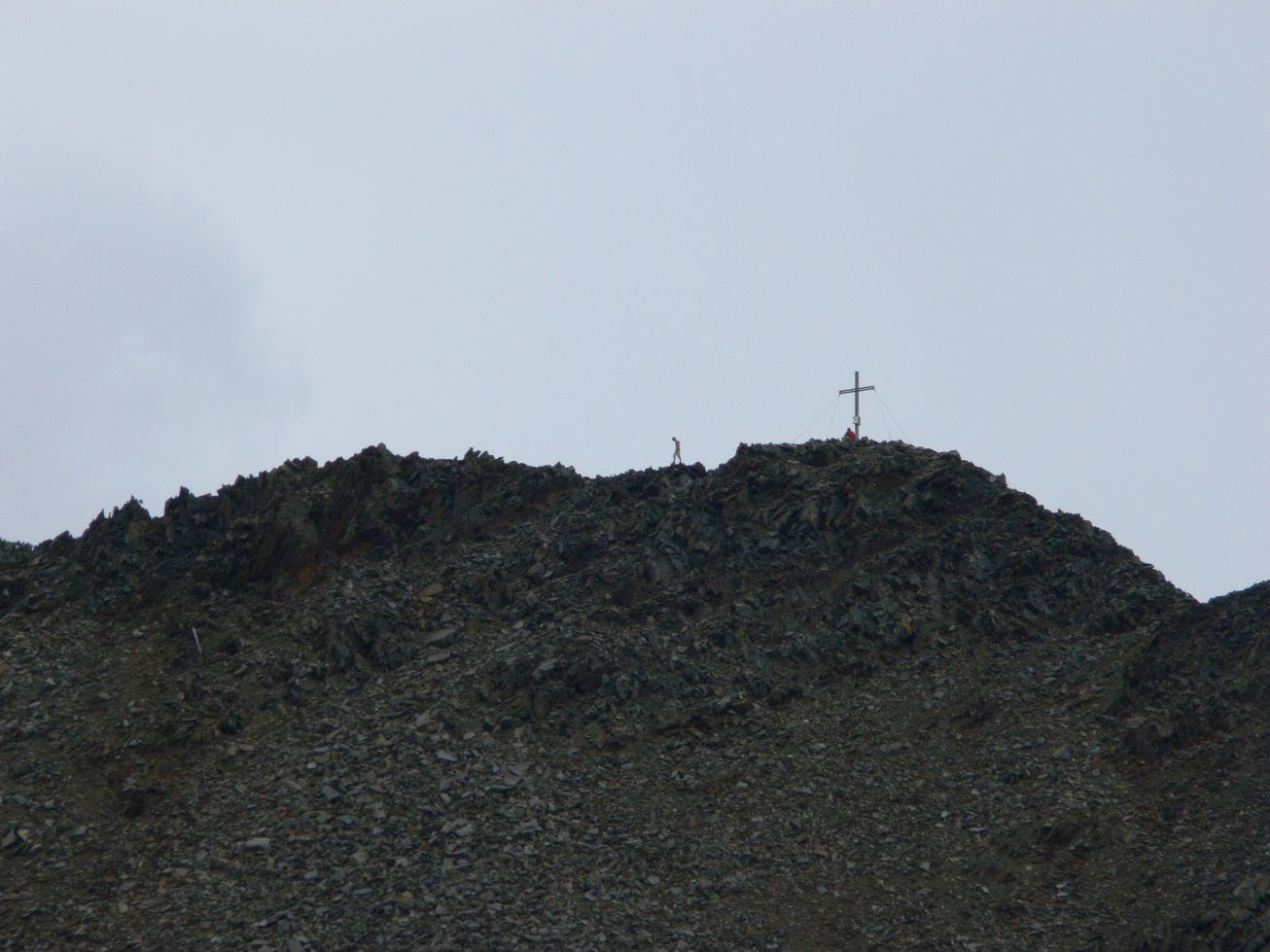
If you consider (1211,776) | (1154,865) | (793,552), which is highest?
(793,552)

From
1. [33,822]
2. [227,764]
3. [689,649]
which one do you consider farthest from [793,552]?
[33,822]

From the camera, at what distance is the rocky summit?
22.6 metres

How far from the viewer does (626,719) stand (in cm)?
2738

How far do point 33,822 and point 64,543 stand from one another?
9717 millimetres

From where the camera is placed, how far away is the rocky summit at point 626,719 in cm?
2259

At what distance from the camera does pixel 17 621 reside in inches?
1216

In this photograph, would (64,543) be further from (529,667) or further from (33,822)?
(529,667)

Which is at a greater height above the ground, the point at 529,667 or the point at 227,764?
the point at 529,667

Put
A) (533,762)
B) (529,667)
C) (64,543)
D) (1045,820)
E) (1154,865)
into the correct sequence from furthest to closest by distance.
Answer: (64,543) → (529,667) → (533,762) → (1045,820) → (1154,865)

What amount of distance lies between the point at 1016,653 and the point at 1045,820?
5.53 metres

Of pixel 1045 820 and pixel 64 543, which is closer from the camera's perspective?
pixel 1045 820

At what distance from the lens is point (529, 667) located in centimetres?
2820

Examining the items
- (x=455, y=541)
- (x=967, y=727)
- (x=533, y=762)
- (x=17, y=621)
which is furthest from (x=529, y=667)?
(x=17, y=621)

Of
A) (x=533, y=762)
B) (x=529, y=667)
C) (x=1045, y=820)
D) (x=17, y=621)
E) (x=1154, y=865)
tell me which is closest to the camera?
(x=1154, y=865)
